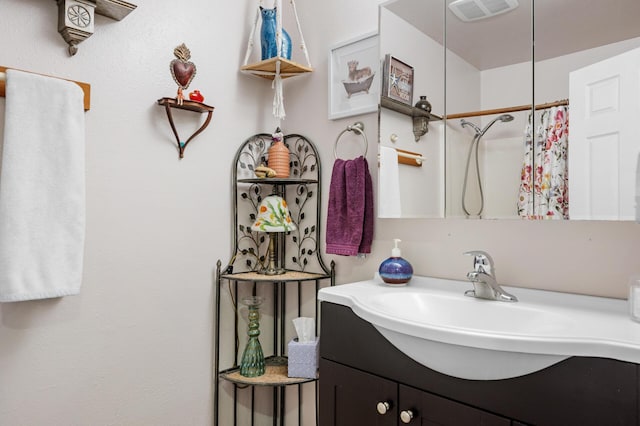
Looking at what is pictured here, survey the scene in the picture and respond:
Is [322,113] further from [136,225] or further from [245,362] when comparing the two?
[245,362]

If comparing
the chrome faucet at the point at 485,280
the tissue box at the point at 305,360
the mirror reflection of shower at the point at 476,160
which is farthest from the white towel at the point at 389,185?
the tissue box at the point at 305,360

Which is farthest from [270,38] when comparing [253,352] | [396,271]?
[253,352]

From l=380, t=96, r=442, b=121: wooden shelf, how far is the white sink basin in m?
0.57

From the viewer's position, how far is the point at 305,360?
172cm

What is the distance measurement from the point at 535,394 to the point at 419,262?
27.6 inches

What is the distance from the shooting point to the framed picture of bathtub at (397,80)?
159 centimetres

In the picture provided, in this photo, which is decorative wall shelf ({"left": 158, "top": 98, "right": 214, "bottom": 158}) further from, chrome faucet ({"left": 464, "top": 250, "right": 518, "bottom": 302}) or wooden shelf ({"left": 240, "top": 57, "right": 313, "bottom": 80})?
chrome faucet ({"left": 464, "top": 250, "right": 518, "bottom": 302})

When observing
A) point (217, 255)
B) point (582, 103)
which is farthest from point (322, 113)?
point (582, 103)

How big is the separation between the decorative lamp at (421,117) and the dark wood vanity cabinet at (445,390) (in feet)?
2.23

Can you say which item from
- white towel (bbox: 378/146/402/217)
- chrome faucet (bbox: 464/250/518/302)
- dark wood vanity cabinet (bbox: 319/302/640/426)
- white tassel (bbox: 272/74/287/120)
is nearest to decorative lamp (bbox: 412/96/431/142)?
white towel (bbox: 378/146/402/217)

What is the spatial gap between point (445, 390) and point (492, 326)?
263mm

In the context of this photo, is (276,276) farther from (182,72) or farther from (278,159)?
(182,72)

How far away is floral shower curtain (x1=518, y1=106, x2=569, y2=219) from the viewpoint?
4.00ft

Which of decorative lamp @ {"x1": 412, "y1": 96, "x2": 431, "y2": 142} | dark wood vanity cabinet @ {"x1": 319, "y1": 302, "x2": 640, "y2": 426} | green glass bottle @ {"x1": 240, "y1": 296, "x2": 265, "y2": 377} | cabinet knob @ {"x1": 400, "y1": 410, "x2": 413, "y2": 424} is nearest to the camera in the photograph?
dark wood vanity cabinet @ {"x1": 319, "y1": 302, "x2": 640, "y2": 426}
